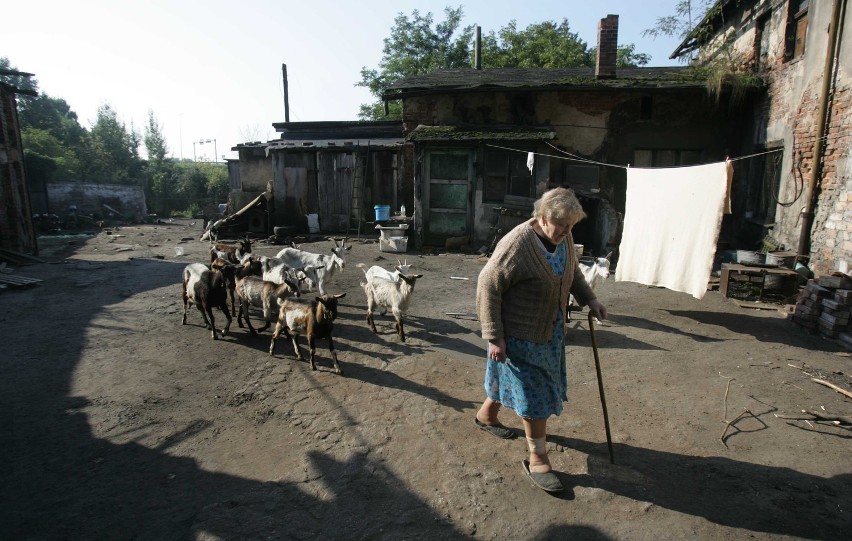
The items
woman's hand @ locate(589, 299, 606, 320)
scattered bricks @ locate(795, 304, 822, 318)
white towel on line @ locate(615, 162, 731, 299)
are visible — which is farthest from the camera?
white towel on line @ locate(615, 162, 731, 299)

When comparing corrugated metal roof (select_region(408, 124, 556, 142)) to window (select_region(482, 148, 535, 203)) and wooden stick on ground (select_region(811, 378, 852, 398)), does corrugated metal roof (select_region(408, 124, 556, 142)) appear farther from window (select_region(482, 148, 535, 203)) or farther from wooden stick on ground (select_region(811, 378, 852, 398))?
wooden stick on ground (select_region(811, 378, 852, 398))

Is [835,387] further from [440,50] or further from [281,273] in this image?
[440,50]

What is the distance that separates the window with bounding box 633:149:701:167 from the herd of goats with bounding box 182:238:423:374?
29.6ft

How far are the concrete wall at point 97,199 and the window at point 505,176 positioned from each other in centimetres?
2409

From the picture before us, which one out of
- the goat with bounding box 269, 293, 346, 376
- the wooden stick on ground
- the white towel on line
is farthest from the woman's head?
the white towel on line

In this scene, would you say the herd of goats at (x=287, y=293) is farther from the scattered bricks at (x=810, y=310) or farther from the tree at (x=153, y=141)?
the tree at (x=153, y=141)

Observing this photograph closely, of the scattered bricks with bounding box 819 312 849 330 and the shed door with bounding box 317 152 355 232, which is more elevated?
the shed door with bounding box 317 152 355 232

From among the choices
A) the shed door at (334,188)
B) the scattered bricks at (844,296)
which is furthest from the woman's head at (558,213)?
the shed door at (334,188)

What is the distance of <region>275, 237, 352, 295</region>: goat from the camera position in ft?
26.3

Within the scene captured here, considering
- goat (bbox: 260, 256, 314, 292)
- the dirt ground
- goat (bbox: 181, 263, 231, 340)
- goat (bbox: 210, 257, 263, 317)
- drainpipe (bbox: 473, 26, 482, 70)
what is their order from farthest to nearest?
1. drainpipe (bbox: 473, 26, 482, 70)
2. goat (bbox: 260, 256, 314, 292)
3. goat (bbox: 210, 257, 263, 317)
4. goat (bbox: 181, 263, 231, 340)
5. the dirt ground

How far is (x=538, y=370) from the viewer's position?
10.8 ft

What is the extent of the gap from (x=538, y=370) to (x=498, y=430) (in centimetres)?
103

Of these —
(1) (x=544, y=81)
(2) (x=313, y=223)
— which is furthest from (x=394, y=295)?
(2) (x=313, y=223)

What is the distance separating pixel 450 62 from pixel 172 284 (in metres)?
29.0
